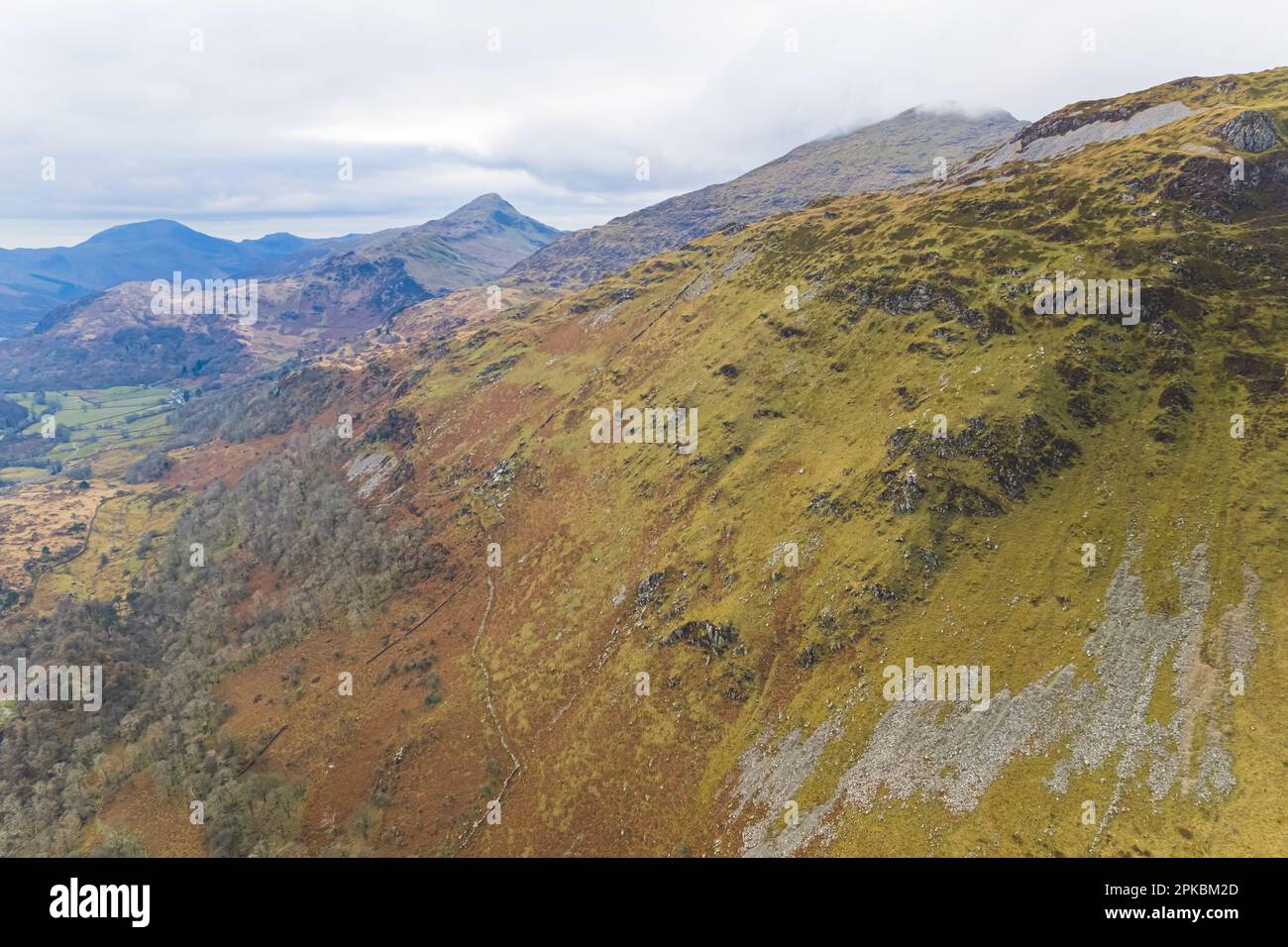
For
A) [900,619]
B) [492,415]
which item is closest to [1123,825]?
[900,619]

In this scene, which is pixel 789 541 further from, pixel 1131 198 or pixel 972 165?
pixel 972 165

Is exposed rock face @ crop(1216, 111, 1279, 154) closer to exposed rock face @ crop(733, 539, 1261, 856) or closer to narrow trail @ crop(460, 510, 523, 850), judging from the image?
exposed rock face @ crop(733, 539, 1261, 856)

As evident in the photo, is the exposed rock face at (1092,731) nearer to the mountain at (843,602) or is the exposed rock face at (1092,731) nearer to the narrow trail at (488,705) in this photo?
the mountain at (843,602)

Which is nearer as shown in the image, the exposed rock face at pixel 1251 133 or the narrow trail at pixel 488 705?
the narrow trail at pixel 488 705

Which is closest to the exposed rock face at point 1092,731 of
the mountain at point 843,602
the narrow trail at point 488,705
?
the mountain at point 843,602

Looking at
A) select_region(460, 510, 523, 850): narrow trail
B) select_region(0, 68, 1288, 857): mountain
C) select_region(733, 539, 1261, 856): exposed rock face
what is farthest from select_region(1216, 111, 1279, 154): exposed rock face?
select_region(460, 510, 523, 850): narrow trail

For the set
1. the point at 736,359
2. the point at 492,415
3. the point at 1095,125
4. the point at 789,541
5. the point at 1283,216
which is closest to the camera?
the point at 789,541

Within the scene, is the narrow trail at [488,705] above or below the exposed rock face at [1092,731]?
below

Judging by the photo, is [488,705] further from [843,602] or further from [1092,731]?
[1092,731]
